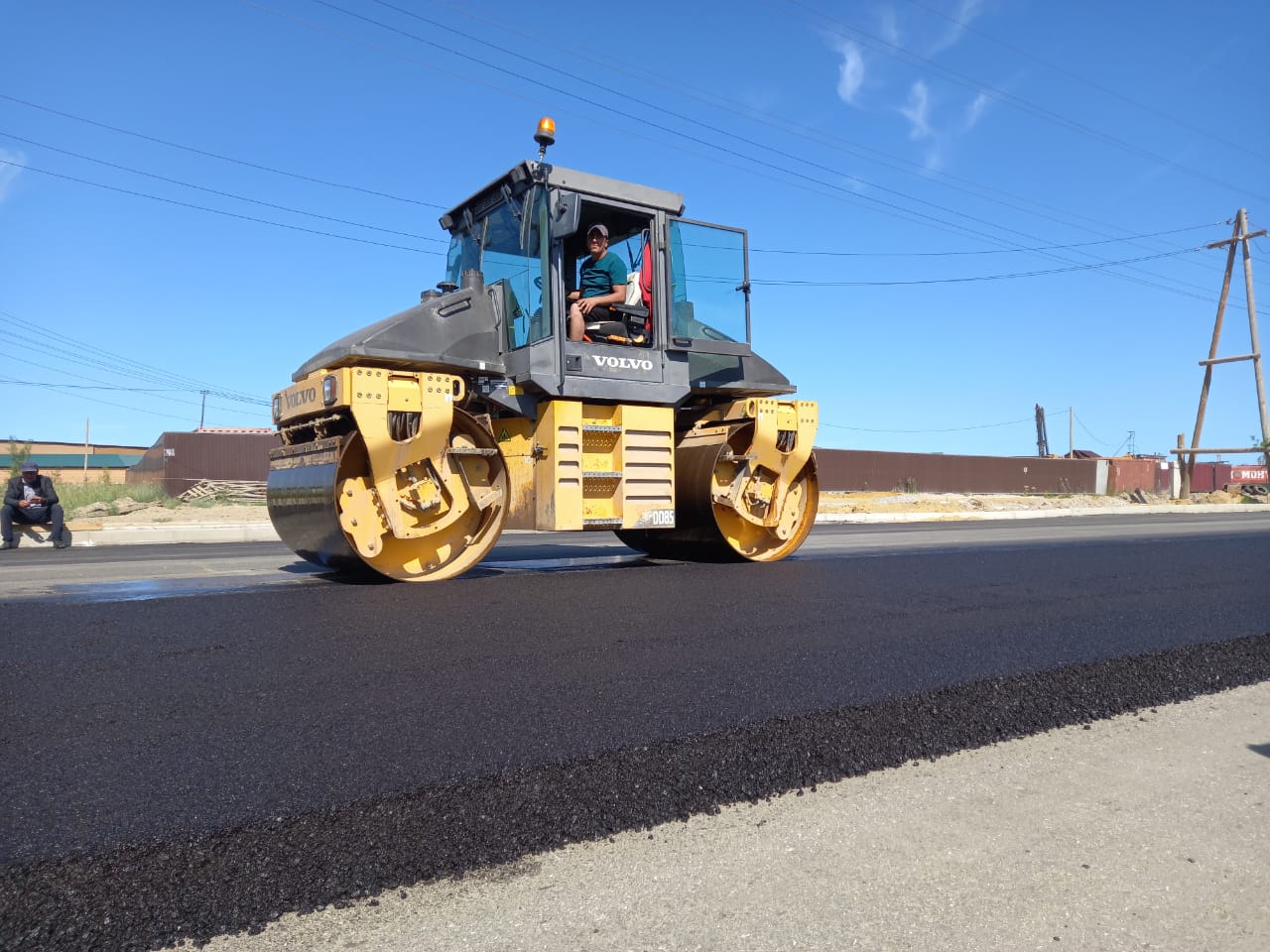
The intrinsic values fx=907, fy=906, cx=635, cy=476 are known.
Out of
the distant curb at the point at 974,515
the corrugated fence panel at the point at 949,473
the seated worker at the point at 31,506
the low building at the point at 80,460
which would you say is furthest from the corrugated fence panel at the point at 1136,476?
the low building at the point at 80,460

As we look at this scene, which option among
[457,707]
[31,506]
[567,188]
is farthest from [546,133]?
[31,506]

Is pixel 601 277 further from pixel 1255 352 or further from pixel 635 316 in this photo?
pixel 1255 352

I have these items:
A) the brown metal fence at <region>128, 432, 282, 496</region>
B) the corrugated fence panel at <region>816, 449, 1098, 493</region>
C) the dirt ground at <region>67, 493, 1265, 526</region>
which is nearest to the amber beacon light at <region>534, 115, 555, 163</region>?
the dirt ground at <region>67, 493, 1265, 526</region>

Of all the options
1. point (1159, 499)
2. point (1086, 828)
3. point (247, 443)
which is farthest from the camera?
point (1159, 499)

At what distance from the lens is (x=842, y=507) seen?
2278 cm

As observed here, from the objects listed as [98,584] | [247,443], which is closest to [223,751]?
[98,584]

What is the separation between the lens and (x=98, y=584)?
19.0ft

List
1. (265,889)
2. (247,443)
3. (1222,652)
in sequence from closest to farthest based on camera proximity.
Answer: (265,889) → (1222,652) → (247,443)

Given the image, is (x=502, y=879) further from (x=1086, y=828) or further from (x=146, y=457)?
(x=146, y=457)

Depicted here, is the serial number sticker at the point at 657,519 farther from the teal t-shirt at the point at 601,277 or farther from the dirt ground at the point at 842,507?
the dirt ground at the point at 842,507

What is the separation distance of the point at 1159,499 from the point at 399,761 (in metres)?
39.7

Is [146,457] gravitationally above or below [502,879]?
above

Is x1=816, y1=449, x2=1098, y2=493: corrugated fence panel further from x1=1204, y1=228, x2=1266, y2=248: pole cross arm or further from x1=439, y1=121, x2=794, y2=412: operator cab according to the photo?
x1=439, y1=121, x2=794, y2=412: operator cab

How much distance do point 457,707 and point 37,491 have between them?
10569 mm
